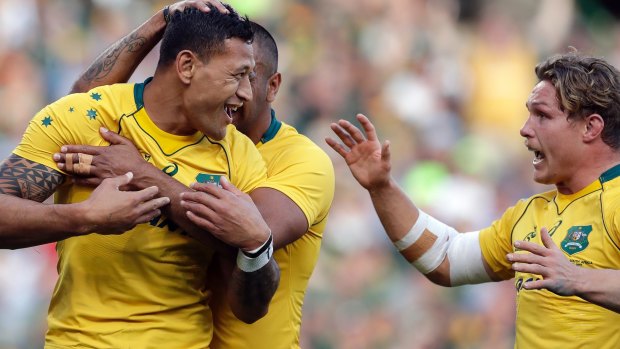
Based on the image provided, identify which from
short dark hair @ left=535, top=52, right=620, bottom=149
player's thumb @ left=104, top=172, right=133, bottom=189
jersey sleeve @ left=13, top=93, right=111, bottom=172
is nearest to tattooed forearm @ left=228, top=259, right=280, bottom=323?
player's thumb @ left=104, top=172, right=133, bottom=189

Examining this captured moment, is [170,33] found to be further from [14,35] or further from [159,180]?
[14,35]

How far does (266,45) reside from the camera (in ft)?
16.4

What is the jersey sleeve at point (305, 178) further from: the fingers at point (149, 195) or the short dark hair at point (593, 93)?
the short dark hair at point (593, 93)

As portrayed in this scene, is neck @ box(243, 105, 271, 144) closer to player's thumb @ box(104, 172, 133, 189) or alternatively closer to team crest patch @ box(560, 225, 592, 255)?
player's thumb @ box(104, 172, 133, 189)

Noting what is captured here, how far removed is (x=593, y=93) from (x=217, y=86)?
5.55ft

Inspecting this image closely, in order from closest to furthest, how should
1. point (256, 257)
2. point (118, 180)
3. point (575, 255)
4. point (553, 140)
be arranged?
1. point (118, 180)
2. point (256, 257)
3. point (575, 255)
4. point (553, 140)

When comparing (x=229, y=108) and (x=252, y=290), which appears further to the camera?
(x=229, y=108)

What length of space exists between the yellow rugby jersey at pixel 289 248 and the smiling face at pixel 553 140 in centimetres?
96

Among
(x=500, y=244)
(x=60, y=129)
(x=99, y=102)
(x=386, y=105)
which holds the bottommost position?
(x=60, y=129)

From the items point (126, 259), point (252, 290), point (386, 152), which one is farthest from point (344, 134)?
point (126, 259)

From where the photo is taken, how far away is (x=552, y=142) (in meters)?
4.64

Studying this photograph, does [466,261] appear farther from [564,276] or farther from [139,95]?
[139,95]

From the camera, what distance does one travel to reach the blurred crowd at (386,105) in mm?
8727

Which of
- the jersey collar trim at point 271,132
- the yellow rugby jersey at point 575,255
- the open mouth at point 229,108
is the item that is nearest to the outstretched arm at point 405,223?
the jersey collar trim at point 271,132
